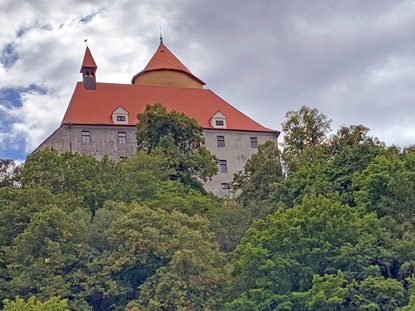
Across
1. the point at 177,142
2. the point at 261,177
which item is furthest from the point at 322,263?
the point at 177,142

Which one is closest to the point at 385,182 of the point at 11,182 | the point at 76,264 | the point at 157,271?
the point at 157,271

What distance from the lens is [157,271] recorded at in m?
26.7

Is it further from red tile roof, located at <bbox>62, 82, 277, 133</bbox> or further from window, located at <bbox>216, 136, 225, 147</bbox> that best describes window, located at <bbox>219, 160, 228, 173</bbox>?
red tile roof, located at <bbox>62, 82, 277, 133</bbox>

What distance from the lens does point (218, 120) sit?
59.0 meters

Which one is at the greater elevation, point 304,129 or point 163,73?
point 163,73

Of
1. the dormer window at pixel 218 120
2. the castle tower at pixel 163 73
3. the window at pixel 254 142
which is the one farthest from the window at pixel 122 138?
the window at pixel 254 142

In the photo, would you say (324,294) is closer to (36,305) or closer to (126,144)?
(36,305)

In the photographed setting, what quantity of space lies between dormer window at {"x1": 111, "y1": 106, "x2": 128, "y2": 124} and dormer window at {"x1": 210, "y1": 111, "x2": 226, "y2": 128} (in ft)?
22.2

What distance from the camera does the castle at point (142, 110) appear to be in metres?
54.6

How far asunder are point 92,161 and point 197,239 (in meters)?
11.7

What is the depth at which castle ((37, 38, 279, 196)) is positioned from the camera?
2149 inches

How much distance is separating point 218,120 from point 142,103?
6001mm

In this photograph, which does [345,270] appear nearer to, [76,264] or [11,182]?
[76,264]

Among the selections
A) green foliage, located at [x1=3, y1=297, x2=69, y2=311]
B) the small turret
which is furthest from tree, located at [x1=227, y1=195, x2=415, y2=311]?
the small turret
